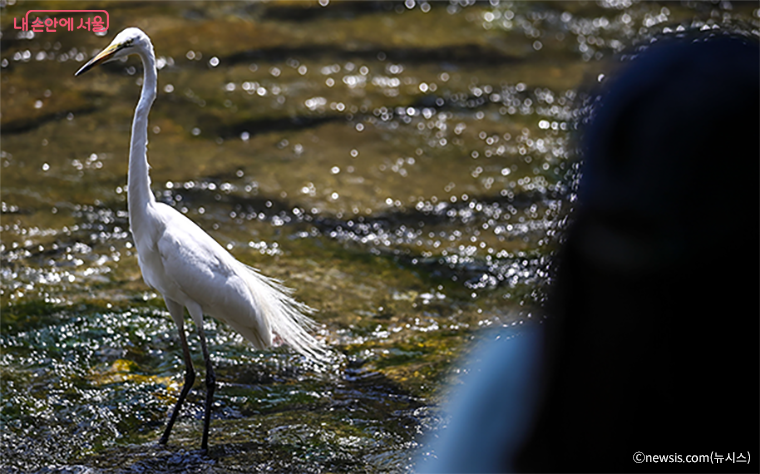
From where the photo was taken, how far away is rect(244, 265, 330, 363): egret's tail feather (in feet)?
11.5

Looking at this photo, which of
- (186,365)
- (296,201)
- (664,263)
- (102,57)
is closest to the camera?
(664,263)

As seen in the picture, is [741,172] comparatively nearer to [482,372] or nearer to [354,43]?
[482,372]

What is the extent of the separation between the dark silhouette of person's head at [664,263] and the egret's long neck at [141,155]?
266cm

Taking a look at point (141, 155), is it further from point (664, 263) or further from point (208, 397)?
point (664, 263)

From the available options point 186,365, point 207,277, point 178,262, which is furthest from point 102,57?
point 186,365

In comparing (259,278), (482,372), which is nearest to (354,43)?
(259,278)

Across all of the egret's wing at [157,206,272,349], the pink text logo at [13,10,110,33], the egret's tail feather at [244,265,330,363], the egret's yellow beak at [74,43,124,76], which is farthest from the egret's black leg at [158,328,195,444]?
the pink text logo at [13,10,110,33]

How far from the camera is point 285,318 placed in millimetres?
3561

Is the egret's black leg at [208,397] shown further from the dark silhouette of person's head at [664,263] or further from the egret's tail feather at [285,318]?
the dark silhouette of person's head at [664,263]

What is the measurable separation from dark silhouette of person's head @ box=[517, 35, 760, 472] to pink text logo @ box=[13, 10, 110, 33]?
749cm

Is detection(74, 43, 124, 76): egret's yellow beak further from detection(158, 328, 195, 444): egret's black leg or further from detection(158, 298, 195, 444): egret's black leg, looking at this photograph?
detection(158, 328, 195, 444): egret's black leg

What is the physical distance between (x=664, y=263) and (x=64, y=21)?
7789mm

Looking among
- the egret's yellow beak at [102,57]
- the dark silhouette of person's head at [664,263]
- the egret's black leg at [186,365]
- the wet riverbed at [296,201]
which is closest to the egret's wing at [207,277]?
the egret's black leg at [186,365]

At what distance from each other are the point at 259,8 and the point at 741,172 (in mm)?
8111
